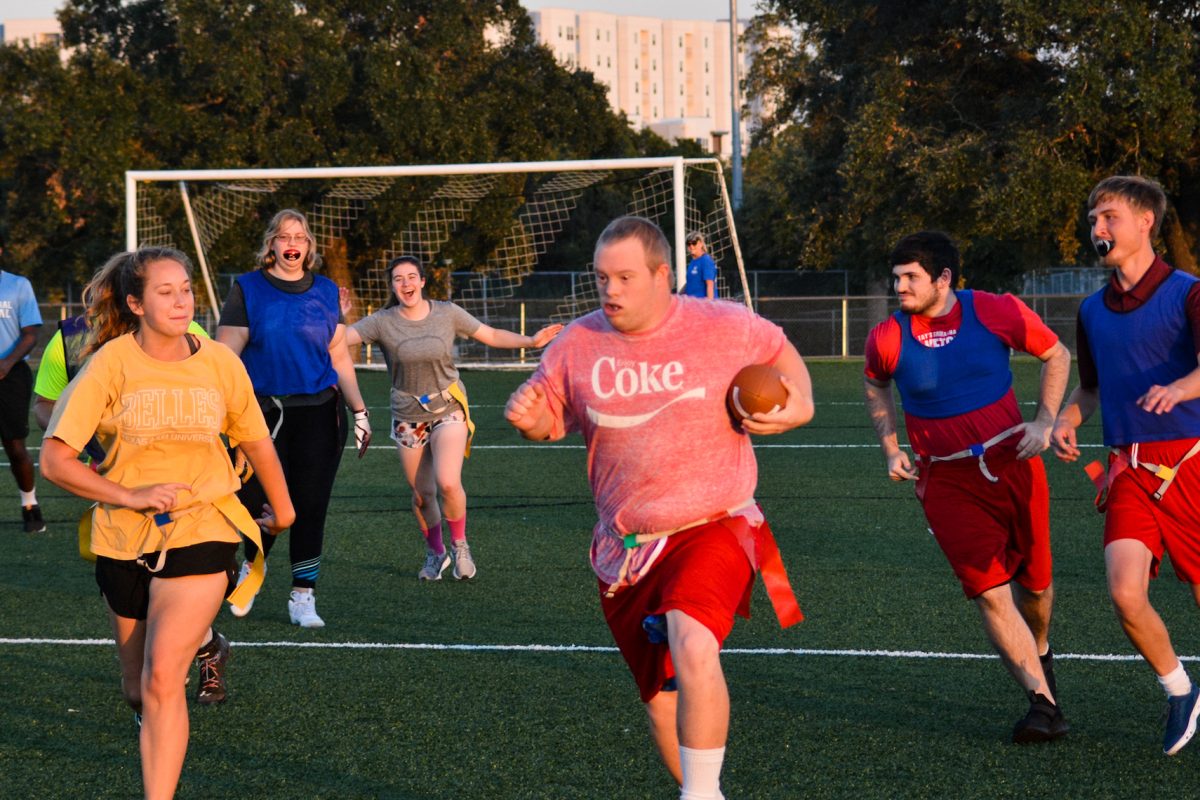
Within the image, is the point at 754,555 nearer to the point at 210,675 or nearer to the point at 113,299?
the point at 113,299

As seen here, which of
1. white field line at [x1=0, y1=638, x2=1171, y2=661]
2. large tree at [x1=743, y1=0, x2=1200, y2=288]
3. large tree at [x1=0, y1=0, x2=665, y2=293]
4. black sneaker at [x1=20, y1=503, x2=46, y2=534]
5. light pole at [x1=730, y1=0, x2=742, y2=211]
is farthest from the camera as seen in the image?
light pole at [x1=730, y1=0, x2=742, y2=211]

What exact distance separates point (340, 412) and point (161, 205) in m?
26.4

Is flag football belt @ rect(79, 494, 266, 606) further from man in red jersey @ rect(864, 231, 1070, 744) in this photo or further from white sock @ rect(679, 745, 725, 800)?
man in red jersey @ rect(864, 231, 1070, 744)

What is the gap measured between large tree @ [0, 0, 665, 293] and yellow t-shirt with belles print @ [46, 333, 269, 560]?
27601 mm

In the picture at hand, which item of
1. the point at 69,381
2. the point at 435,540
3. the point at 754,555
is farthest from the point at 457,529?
the point at 754,555

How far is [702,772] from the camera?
3.80m

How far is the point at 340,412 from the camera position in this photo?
7.59m

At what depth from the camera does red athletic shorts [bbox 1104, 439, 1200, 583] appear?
5160mm

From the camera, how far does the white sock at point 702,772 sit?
12.5ft

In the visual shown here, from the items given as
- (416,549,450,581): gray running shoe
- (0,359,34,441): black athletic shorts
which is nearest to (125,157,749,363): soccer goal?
(0,359,34,441): black athletic shorts

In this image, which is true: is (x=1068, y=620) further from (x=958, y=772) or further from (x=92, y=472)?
(x=92, y=472)

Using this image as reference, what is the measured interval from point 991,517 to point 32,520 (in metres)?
7.73

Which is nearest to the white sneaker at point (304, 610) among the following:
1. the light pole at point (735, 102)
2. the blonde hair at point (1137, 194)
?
the blonde hair at point (1137, 194)

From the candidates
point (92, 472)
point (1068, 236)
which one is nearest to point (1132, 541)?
point (92, 472)
